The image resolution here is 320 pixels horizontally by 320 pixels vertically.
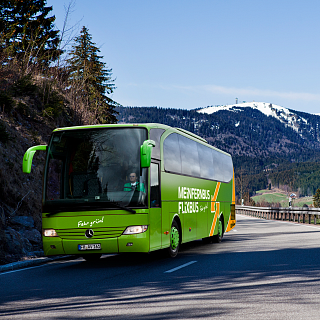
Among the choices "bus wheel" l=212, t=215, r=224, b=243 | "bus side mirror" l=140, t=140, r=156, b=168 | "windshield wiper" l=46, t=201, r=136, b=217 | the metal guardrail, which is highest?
"bus side mirror" l=140, t=140, r=156, b=168

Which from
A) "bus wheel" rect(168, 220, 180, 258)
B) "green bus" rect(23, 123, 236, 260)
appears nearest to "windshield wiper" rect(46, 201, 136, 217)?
"green bus" rect(23, 123, 236, 260)

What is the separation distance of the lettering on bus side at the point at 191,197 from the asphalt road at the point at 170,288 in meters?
1.46

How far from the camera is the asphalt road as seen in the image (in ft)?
19.3

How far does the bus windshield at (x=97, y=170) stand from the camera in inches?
392

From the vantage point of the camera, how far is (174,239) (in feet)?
39.0

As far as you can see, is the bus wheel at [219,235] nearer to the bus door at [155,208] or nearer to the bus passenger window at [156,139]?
the bus door at [155,208]

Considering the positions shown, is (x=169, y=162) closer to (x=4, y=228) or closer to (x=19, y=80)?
(x=4, y=228)

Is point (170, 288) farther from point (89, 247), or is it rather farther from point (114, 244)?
point (89, 247)

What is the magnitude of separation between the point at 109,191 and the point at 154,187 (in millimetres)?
1084

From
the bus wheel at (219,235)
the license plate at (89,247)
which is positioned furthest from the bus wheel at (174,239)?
the bus wheel at (219,235)

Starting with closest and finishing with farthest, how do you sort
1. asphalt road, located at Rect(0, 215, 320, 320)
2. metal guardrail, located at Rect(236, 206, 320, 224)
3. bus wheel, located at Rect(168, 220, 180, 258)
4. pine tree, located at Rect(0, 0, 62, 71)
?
asphalt road, located at Rect(0, 215, 320, 320)
bus wheel, located at Rect(168, 220, 180, 258)
pine tree, located at Rect(0, 0, 62, 71)
metal guardrail, located at Rect(236, 206, 320, 224)

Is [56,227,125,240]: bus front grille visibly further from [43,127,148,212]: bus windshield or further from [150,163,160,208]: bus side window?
[150,163,160,208]: bus side window

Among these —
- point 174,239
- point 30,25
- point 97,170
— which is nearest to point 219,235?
point 174,239

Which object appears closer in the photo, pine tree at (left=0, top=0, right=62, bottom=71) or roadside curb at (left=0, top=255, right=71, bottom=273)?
roadside curb at (left=0, top=255, right=71, bottom=273)
